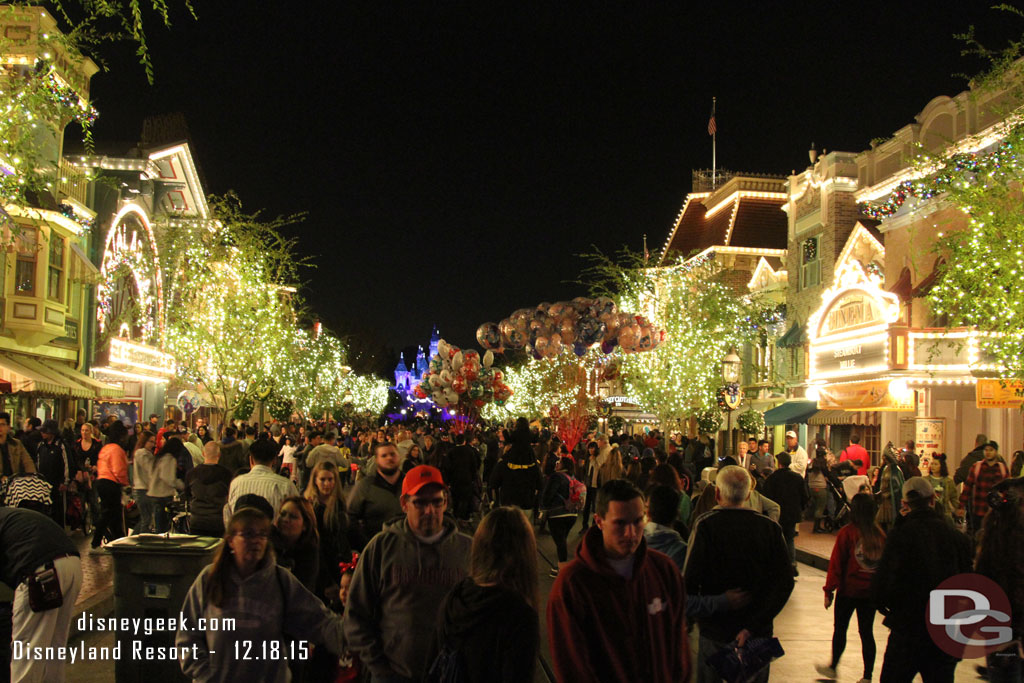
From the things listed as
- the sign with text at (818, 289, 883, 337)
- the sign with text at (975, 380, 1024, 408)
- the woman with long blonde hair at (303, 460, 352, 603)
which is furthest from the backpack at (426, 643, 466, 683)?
the sign with text at (818, 289, 883, 337)

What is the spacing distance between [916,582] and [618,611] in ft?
10.3

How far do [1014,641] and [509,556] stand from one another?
4.09m

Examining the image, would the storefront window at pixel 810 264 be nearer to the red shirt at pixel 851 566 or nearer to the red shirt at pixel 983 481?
the red shirt at pixel 983 481

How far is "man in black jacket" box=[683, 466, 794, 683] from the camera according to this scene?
5711mm

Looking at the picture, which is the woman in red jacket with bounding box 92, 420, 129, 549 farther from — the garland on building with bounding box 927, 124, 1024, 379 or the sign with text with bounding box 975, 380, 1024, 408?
the sign with text with bounding box 975, 380, 1024, 408

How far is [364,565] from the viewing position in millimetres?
4996

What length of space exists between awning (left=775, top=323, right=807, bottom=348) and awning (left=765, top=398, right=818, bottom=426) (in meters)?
2.17

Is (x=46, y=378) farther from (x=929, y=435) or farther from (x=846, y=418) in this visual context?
(x=846, y=418)

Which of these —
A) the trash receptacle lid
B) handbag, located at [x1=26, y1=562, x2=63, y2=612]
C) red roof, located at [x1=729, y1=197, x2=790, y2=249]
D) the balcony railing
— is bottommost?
handbag, located at [x1=26, y1=562, x2=63, y2=612]

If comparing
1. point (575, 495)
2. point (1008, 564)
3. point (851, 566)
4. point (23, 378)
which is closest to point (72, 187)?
point (23, 378)

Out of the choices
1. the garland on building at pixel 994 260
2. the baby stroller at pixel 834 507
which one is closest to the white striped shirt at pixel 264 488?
the garland on building at pixel 994 260

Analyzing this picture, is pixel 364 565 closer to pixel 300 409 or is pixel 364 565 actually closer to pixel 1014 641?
pixel 1014 641

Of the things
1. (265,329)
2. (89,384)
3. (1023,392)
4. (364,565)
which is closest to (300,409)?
(265,329)

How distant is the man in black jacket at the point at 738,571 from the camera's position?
571cm
